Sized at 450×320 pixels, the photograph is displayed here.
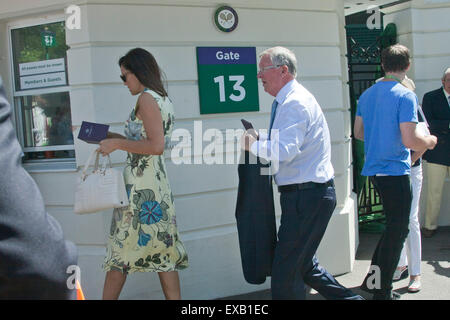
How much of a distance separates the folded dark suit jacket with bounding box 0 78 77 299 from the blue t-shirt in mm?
3229

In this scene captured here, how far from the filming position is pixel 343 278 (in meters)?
5.29

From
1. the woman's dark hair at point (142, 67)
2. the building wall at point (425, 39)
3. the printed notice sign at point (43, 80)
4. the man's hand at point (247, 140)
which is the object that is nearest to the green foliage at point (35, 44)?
the printed notice sign at point (43, 80)

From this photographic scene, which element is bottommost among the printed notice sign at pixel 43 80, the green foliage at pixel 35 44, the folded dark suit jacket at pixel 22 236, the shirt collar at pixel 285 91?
the folded dark suit jacket at pixel 22 236

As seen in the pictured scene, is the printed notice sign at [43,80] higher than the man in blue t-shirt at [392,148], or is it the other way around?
the printed notice sign at [43,80]

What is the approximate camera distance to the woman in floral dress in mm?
3578

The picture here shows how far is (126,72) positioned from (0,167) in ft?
8.55

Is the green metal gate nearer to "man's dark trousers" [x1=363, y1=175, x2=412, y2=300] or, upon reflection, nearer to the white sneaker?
the white sneaker

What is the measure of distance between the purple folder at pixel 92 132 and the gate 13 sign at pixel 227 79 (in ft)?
4.31

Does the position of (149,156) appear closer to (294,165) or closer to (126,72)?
(126,72)

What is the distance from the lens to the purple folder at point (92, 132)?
3561 millimetres

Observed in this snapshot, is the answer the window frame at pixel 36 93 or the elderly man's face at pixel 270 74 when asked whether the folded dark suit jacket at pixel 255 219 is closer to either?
the elderly man's face at pixel 270 74

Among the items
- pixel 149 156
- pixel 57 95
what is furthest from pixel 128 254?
pixel 57 95

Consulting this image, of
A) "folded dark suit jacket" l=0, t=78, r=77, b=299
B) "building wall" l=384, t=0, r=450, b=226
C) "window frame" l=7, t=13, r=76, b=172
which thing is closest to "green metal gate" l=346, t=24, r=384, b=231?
"building wall" l=384, t=0, r=450, b=226

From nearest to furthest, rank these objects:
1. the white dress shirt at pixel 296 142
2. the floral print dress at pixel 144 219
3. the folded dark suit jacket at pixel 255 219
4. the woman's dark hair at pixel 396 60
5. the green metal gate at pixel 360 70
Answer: the white dress shirt at pixel 296 142, the folded dark suit jacket at pixel 255 219, the floral print dress at pixel 144 219, the woman's dark hair at pixel 396 60, the green metal gate at pixel 360 70
